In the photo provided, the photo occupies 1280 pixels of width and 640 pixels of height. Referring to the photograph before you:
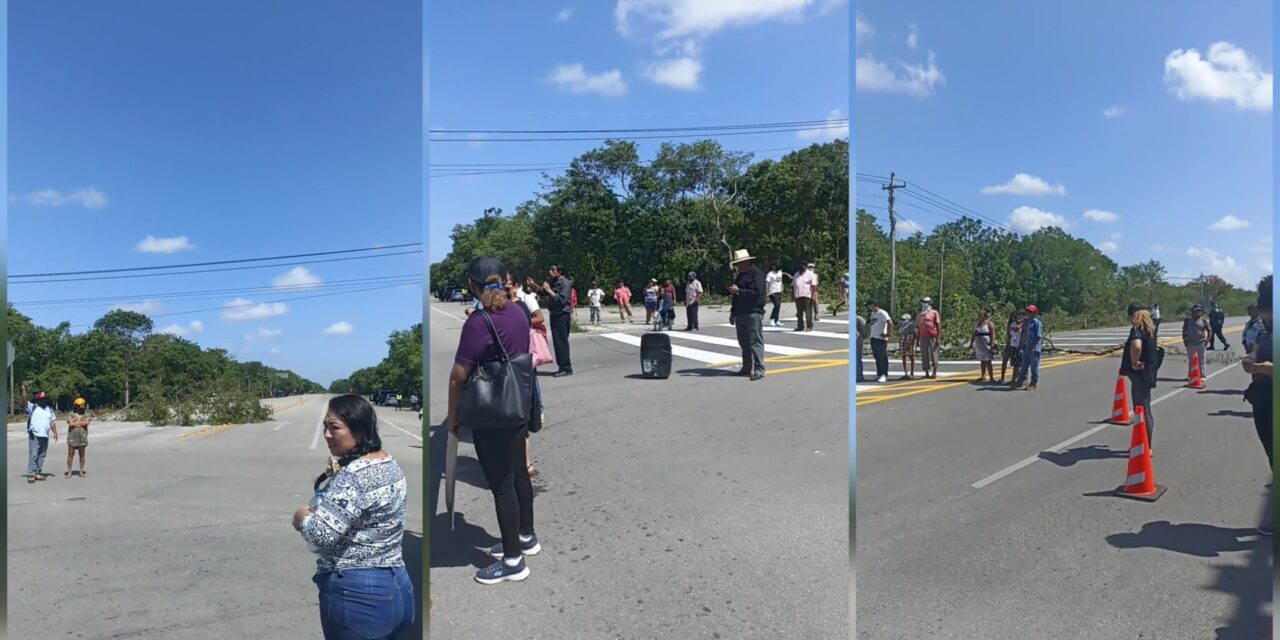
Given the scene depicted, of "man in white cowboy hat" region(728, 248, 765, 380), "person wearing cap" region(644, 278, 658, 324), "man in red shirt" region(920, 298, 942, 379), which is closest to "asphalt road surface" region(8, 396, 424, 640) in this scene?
"person wearing cap" region(644, 278, 658, 324)

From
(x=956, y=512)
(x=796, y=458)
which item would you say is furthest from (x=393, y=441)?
(x=956, y=512)

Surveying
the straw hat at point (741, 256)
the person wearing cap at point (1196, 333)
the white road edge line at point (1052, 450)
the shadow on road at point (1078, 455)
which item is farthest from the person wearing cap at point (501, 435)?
the person wearing cap at point (1196, 333)

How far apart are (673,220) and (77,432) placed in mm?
2209

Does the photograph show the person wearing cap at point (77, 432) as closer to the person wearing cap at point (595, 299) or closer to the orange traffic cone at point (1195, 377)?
the person wearing cap at point (595, 299)

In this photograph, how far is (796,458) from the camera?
276 cm

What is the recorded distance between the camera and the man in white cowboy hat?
2717 mm

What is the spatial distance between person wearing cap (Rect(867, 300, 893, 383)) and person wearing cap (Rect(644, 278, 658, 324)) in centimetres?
84

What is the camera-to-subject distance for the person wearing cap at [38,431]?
2293 mm

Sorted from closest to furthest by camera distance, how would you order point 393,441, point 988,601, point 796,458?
point 393,441 → point 988,601 → point 796,458

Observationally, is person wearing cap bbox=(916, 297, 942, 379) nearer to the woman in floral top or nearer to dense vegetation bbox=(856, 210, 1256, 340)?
dense vegetation bbox=(856, 210, 1256, 340)

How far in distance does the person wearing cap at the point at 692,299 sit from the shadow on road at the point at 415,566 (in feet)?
4.20

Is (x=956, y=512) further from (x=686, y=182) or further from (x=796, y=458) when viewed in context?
(x=686, y=182)

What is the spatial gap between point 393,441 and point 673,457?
106 centimetres

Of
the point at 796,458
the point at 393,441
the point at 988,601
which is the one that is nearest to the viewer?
the point at 393,441
